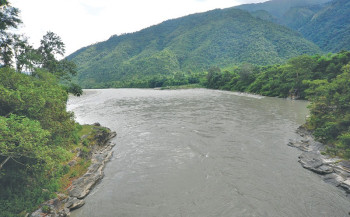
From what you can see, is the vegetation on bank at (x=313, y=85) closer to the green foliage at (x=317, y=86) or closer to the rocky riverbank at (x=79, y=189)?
the green foliage at (x=317, y=86)

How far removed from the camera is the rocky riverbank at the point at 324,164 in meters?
14.6

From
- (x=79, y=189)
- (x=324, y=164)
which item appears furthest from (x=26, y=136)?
(x=324, y=164)

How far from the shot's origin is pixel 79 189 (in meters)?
14.5

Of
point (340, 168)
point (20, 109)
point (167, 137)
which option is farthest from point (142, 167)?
point (340, 168)

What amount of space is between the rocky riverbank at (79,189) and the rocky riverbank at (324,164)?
63.0ft

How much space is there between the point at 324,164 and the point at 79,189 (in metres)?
21.3

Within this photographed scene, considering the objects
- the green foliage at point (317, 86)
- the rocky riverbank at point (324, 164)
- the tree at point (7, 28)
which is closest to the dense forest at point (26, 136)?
the tree at point (7, 28)

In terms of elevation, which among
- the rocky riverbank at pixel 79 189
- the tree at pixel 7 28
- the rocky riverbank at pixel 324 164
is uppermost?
the tree at pixel 7 28

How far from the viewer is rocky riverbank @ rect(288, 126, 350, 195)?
14.6 metres

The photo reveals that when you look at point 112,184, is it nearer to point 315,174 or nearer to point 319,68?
point 315,174

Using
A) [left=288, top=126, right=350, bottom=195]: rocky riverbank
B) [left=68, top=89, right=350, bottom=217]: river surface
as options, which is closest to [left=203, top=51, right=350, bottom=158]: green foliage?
[left=288, top=126, right=350, bottom=195]: rocky riverbank

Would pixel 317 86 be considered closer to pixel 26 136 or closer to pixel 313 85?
pixel 313 85

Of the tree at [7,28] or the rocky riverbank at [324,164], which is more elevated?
the tree at [7,28]

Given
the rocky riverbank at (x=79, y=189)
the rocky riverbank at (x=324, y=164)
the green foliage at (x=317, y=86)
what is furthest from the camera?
the green foliage at (x=317, y=86)
